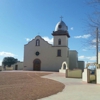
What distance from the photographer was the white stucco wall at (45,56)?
141 feet

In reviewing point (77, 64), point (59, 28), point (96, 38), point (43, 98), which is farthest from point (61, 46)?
point (43, 98)

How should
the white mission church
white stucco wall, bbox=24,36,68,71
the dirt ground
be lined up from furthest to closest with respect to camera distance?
the white mission church → white stucco wall, bbox=24,36,68,71 → the dirt ground

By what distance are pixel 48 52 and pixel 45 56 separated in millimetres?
1337

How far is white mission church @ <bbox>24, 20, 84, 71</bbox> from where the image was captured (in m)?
43.2

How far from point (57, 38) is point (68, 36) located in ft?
14.6

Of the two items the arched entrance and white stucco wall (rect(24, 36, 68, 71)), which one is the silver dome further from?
the arched entrance

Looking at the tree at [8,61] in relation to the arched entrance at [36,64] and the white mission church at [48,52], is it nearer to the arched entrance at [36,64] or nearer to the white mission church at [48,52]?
the white mission church at [48,52]

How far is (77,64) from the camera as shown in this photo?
5100 centimetres

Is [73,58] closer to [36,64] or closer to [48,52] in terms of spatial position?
[48,52]

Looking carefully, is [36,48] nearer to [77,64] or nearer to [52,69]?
[52,69]

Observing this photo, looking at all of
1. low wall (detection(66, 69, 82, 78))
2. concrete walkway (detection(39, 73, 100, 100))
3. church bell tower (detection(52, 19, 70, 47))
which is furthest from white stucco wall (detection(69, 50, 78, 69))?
concrete walkway (detection(39, 73, 100, 100))

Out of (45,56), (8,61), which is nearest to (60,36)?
(45,56)

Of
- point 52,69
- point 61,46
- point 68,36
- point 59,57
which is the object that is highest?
point 68,36

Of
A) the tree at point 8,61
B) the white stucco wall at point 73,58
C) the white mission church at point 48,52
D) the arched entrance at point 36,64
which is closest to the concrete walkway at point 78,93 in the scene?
the white mission church at point 48,52
